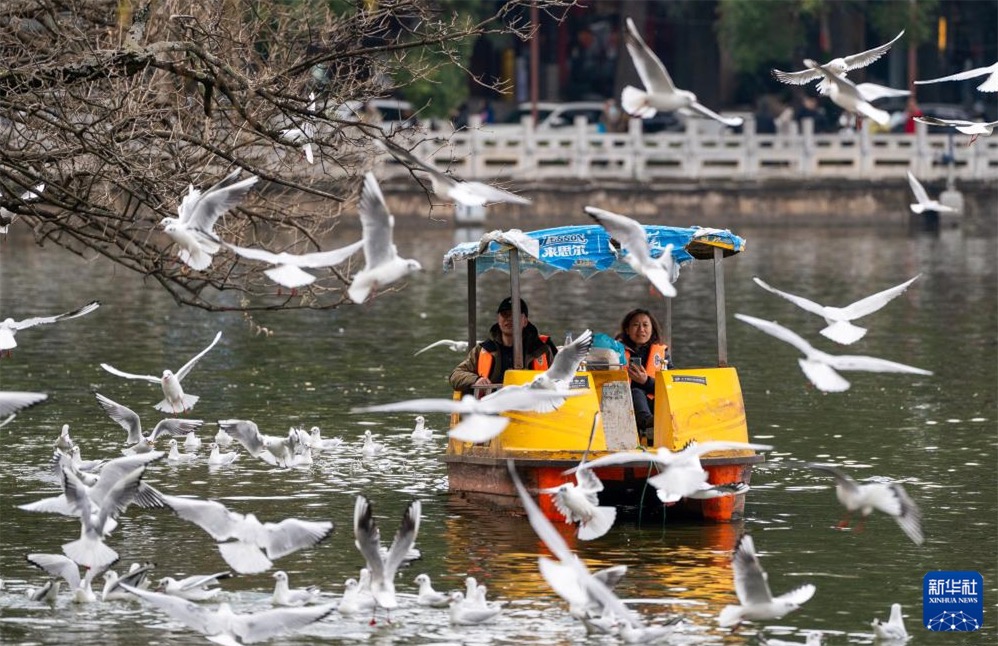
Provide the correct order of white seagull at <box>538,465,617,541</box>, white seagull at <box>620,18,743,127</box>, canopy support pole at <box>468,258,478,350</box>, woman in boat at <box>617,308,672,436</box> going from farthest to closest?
canopy support pole at <box>468,258,478,350</box> → woman in boat at <box>617,308,672,436</box> → white seagull at <box>538,465,617,541</box> → white seagull at <box>620,18,743,127</box>

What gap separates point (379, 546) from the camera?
11273mm

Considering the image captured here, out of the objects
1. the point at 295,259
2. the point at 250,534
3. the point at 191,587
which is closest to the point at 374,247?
the point at 295,259

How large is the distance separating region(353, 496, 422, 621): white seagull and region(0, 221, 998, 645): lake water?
239 mm

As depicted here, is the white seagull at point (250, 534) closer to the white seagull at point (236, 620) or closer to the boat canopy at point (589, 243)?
the white seagull at point (236, 620)

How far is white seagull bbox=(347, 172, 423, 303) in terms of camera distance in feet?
34.8

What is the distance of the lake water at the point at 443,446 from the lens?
12.0 meters

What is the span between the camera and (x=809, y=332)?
28.0m

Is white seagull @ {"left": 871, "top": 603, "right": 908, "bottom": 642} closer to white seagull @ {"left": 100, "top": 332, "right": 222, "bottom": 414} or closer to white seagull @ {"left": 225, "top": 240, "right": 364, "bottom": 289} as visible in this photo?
white seagull @ {"left": 225, "top": 240, "right": 364, "bottom": 289}

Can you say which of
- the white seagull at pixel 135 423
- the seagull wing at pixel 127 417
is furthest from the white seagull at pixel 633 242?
the seagull wing at pixel 127 417

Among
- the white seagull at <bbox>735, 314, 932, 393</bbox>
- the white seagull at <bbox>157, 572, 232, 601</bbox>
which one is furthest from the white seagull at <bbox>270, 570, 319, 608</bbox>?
the white seagull at <bbox>735, 314, 932, 393</bbox>

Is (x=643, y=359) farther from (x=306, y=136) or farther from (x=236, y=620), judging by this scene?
(x=236, y=620)

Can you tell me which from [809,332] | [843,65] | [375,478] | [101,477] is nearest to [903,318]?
[809,332]

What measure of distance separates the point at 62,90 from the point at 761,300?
18994 millimetres

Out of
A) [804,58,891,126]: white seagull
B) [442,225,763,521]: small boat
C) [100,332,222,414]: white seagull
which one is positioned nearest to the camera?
[804,58,891,126]: white seagull
